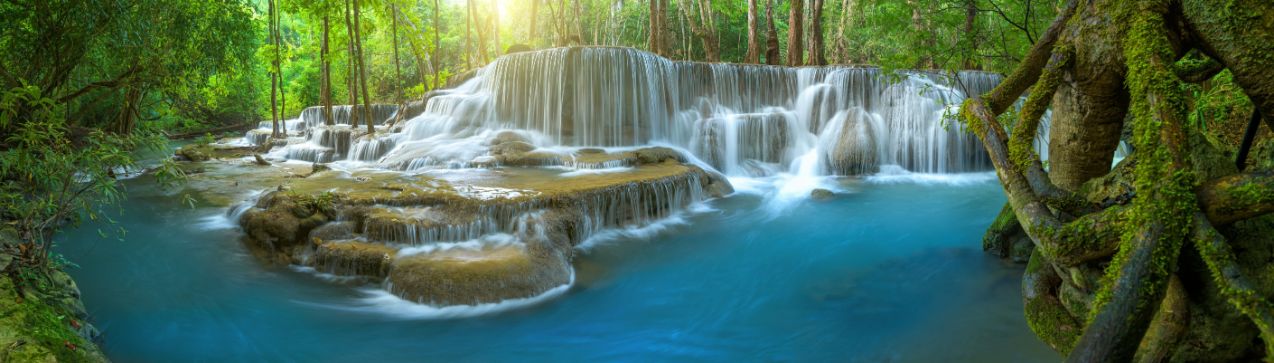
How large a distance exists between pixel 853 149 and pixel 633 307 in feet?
34.1

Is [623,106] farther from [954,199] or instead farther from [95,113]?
[95,113]

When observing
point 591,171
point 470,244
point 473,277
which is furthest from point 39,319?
point 591,171

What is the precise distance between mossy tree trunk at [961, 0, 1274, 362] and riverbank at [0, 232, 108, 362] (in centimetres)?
509

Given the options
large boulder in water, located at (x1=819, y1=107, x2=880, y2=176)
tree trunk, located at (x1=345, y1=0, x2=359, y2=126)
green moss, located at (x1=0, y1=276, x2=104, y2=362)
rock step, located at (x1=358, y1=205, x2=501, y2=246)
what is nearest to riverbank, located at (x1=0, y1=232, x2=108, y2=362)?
green moss, located at (x1=0, y1=276, x2=104, y2=362)

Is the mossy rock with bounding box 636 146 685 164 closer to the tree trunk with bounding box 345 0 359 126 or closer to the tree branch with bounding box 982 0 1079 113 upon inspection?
the tree branch with bounding box 982 0 1079 113

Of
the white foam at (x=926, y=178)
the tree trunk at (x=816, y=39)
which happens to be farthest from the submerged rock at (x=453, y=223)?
the tree trunk at (x=816, y=39)

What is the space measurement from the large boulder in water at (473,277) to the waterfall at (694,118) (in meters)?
7.70

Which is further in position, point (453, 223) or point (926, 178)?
point (926, 178)

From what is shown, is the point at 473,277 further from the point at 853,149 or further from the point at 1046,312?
the point at 853,149

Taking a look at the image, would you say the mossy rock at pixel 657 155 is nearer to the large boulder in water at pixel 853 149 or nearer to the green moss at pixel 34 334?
the large boulder in water at pixel 853 149

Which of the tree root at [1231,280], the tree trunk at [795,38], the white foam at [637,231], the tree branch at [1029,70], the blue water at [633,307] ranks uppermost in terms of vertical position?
the tree trunk at [795,38]

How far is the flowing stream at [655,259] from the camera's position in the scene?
507 cm

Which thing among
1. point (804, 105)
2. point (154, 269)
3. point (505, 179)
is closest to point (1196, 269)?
point (505, 179)

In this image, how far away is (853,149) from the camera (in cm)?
1462
